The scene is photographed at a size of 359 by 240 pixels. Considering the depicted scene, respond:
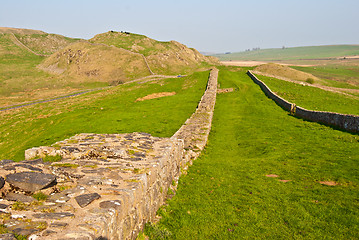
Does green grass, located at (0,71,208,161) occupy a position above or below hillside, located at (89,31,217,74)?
below

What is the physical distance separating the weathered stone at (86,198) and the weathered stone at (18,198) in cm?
116

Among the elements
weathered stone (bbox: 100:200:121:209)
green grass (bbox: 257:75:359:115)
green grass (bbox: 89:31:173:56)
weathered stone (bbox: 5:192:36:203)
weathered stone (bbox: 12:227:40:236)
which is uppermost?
green grass (bbox: 89:31:173:56)

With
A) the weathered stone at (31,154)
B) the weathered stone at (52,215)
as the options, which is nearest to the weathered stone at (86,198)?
the weathered stone at (52,215)

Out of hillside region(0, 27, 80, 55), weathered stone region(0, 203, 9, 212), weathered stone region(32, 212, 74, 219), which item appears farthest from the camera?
hillside region(0, 27, 80, 55)

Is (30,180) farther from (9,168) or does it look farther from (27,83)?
(27,83)

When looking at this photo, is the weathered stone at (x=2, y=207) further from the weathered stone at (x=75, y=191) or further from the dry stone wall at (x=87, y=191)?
the weathered stone at (x=75, y=191)

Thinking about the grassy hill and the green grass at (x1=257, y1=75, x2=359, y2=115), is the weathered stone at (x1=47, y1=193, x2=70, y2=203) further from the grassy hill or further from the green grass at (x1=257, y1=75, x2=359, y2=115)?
the grassy hill

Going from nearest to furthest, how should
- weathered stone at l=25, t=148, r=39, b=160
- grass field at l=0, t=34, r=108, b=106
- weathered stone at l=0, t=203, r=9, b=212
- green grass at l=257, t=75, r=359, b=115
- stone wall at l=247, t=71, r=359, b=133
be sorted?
weathered stone at l=0, t=203, r=9, b=212, weathered stone at l=25, t=148, r=39, b=160, stone wall at l=247, t=71, r=359, b=133, green grass at l=257, t=75, r=359, b=115, grass field at l=0, t=34, r=108, b=106

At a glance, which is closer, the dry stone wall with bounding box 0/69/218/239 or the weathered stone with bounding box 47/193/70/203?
the dry stone wall with bounding box 0/69/218/239

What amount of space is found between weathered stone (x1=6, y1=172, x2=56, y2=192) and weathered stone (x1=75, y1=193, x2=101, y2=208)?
105 centimetres

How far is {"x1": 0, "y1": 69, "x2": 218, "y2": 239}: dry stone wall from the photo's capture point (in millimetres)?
5219

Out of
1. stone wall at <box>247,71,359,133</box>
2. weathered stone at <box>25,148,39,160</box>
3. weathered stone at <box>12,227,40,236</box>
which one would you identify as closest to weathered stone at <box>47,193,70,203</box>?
weathered stone at <box>12,227,40,236</box>

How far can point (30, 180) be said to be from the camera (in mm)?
6340

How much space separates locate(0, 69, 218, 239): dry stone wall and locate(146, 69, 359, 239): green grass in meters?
1.59
